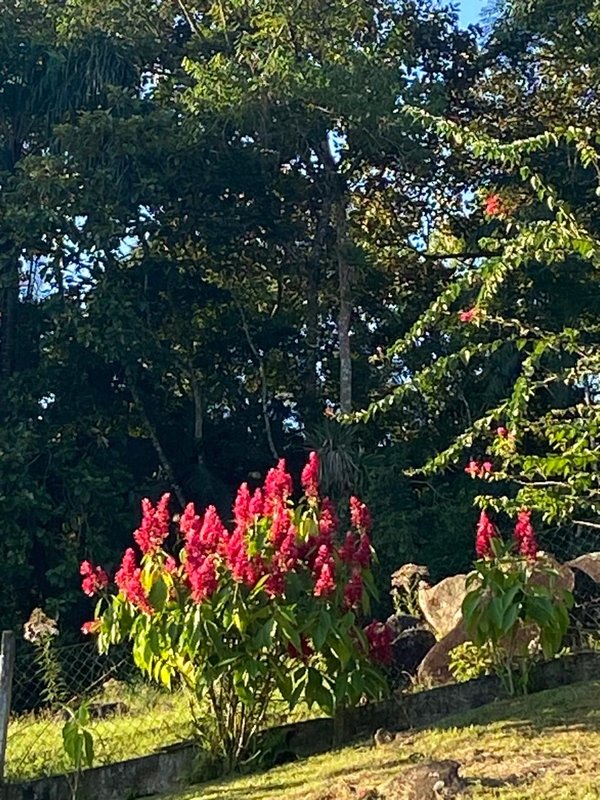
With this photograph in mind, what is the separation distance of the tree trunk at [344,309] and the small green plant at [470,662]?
5.75 meters

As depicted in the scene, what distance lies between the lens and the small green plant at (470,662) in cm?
638

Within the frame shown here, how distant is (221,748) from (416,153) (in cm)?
885

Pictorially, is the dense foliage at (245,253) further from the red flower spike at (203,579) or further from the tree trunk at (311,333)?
the red flower spike at (203,579)

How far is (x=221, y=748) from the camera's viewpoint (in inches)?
210

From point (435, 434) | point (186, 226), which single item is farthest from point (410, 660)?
point (186, 226)

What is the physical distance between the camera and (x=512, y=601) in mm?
5672

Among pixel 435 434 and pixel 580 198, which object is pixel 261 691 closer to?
pixel 435 434

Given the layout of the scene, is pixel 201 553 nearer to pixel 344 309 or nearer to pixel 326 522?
pixel 326 522

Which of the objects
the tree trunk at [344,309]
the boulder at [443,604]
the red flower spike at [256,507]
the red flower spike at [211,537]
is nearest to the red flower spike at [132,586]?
the red flower spike at [211,537]

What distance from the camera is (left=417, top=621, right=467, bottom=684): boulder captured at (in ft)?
22.4

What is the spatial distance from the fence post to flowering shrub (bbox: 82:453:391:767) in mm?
468

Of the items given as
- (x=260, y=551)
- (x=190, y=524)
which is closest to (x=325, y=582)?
(x=260, y=551)

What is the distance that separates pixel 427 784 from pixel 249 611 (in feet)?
4.84

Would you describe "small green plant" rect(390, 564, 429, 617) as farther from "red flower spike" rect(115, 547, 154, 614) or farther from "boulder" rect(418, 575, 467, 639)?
"red flower spike" rect(115, 547, 154, 614)
